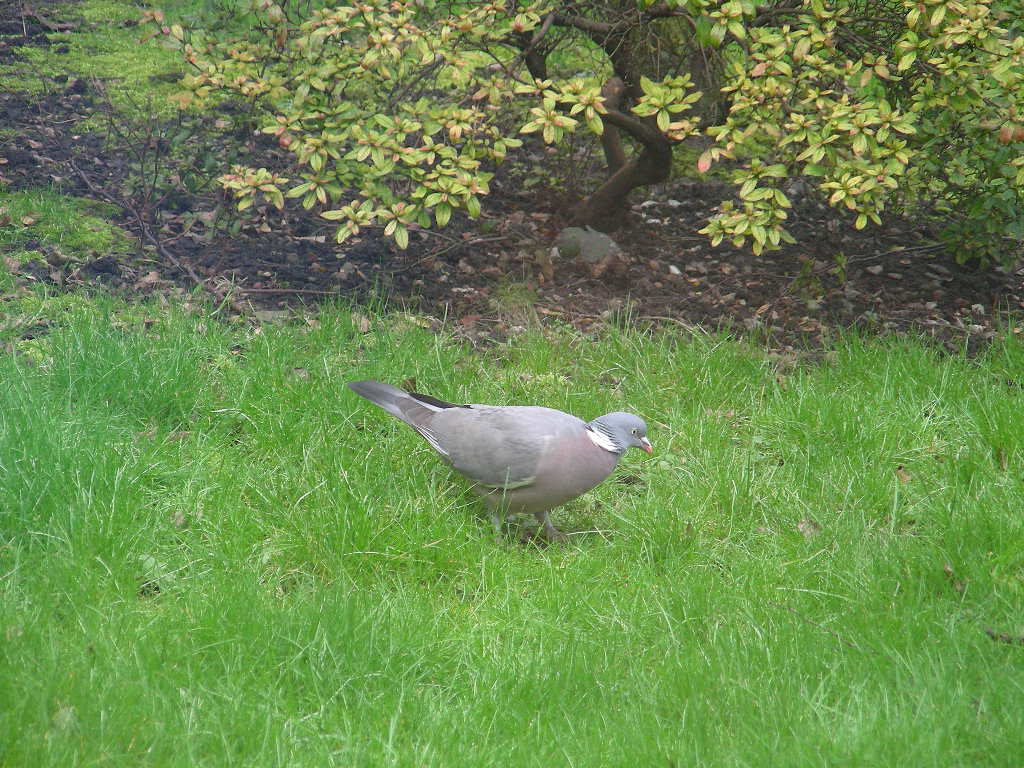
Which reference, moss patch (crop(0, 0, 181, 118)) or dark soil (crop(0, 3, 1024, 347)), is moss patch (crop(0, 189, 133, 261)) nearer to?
dark soil (crop(0, 3, 1024, 347))

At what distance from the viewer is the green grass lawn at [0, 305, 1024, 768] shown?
8.43 ft

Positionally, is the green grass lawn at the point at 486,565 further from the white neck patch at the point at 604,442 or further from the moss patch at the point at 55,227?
the moss patch at the point at 55,227

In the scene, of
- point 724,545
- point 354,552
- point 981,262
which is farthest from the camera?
point 981,262

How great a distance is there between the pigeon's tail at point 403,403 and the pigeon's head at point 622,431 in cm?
66

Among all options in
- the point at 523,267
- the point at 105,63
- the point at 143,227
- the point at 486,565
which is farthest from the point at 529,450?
the point at 105,63

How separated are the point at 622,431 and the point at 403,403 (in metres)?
0.93

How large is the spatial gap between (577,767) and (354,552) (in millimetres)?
1218

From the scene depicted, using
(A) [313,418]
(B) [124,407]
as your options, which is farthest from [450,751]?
(B) [124,407]

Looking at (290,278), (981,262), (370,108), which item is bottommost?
(290,278)

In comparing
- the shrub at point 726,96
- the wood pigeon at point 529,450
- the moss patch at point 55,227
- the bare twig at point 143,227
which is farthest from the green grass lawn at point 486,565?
the moss patch at point 55,227

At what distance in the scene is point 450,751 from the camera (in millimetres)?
2553

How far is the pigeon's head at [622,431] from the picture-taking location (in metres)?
3.75

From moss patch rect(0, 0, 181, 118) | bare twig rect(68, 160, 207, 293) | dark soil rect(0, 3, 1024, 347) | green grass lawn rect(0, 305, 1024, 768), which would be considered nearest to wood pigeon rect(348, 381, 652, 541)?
green grass lawn rect(0, 305, 1024, 768)

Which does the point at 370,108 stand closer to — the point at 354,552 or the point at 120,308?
the point at 120,308
